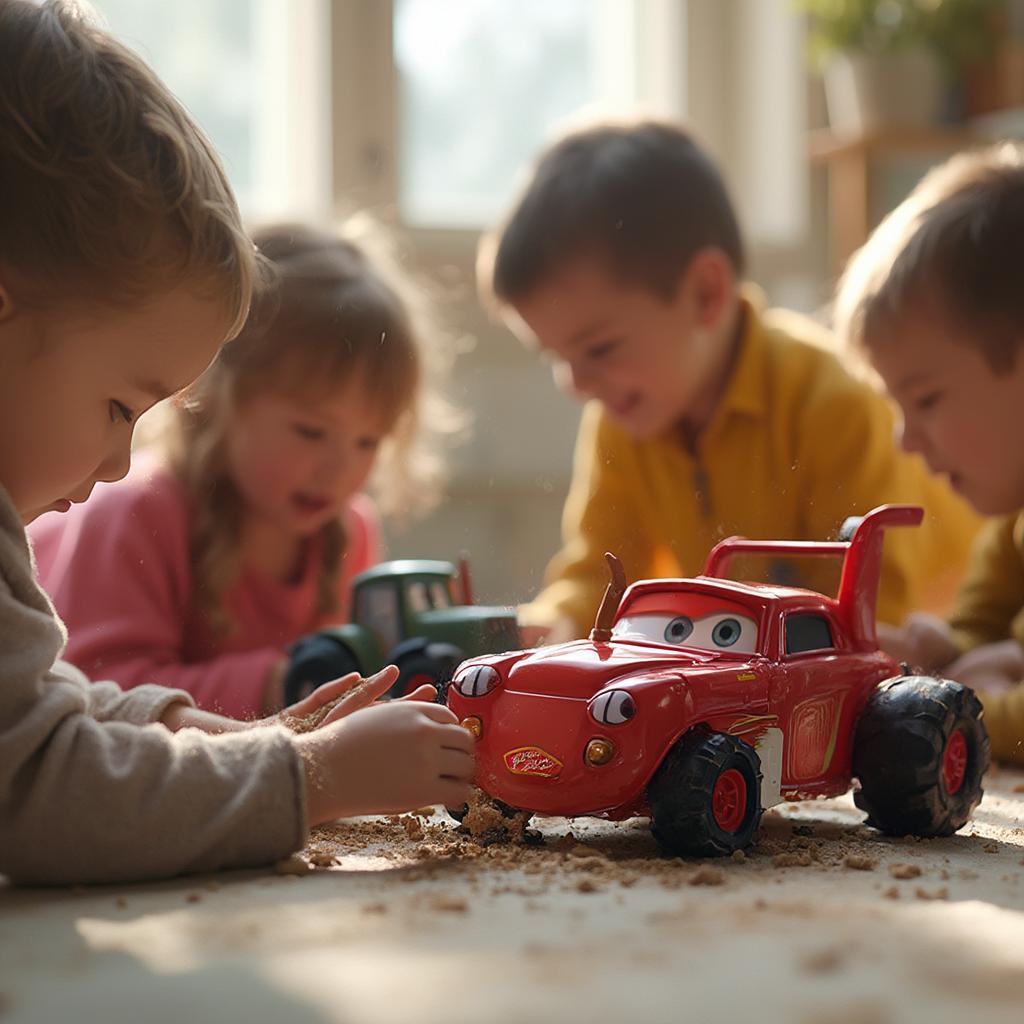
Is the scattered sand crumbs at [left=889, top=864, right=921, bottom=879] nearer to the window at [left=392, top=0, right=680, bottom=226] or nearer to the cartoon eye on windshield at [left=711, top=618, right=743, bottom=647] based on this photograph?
the cartoon eye on windshield at [left=711, top=618, right=743, bottom=647]

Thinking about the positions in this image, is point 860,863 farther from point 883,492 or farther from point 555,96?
point 555,96

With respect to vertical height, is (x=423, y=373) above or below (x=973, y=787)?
above

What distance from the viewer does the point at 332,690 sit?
86 centimetres

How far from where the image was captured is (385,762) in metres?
0.73

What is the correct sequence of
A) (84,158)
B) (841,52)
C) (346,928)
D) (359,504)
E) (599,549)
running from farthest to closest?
(841,52), (359,504), (599,549), (84,158), (346,928)

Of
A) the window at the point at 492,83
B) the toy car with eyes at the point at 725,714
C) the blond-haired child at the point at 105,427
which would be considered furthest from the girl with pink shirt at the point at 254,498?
the window at the point at 492,83

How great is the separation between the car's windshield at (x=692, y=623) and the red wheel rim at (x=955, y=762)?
15cm

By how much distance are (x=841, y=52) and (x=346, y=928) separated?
214cm

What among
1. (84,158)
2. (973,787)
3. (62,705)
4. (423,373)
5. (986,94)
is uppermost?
(986,94)

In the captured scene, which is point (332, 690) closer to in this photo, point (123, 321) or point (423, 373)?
point (123, 321)

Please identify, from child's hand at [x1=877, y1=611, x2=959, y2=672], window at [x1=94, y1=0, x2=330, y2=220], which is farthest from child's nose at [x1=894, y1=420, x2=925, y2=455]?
window at [x1=94, y1=0, x2=330, y2=220]

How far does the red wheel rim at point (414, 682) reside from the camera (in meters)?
0.86

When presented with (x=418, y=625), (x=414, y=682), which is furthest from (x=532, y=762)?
(x=418, y=625)

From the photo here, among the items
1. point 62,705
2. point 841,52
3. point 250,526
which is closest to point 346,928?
point 62,705
